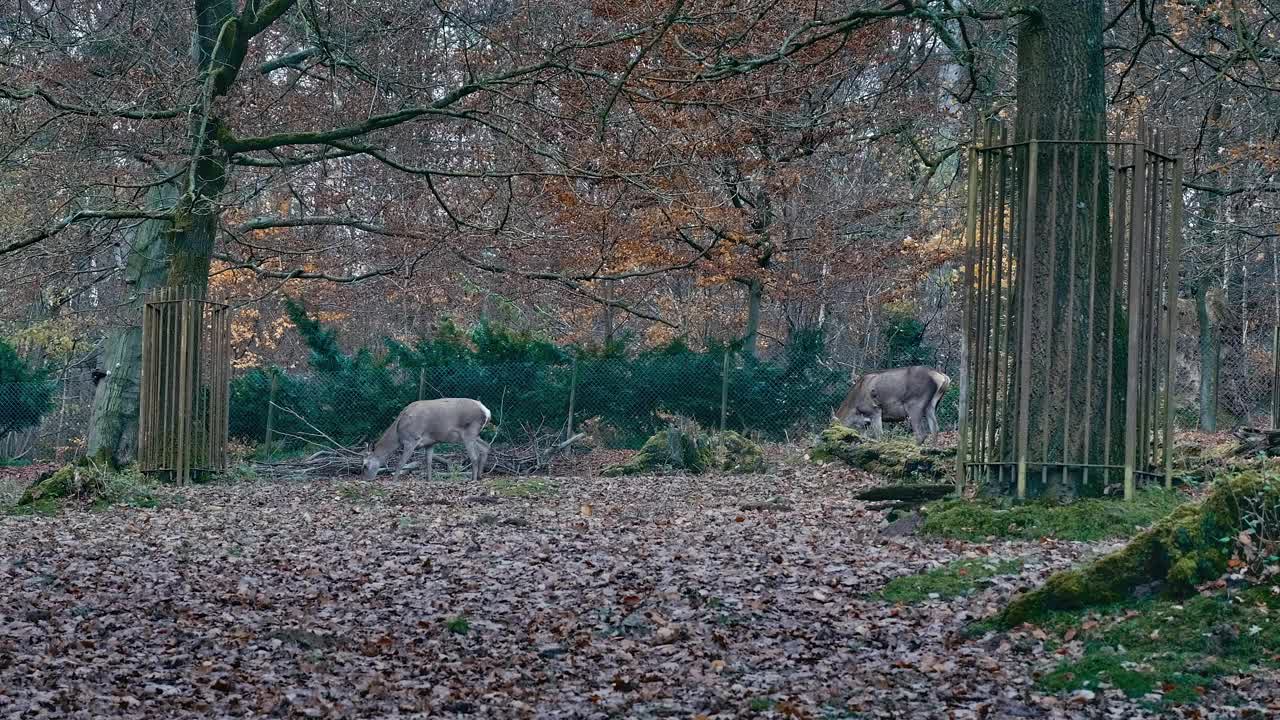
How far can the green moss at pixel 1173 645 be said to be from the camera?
590 centimetres

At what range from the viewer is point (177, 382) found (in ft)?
52.3

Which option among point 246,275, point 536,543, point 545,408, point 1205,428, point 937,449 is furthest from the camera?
point 246,275

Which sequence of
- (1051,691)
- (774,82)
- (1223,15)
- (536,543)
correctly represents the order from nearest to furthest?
1. (1051,691)
2. (536,543)
3. (1223,15)
4. (774,82)

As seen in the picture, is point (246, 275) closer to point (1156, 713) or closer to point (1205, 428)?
point (1205, 428)

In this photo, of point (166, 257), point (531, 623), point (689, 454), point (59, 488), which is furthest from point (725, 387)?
point (531, 623)

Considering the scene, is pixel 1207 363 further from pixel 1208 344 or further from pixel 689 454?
pixel 689 454

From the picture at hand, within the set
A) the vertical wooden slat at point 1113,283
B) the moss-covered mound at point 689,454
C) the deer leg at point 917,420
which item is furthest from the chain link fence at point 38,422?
the vertical wooden slat at point 1113,283

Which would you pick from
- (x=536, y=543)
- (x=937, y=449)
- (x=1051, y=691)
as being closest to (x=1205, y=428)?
(x=937, y=449)

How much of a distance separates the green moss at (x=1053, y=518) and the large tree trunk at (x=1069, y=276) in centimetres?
25

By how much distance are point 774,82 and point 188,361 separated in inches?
301

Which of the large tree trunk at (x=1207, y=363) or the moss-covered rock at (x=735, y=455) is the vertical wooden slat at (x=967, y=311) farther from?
the large tree trunk at (x=1207, y=363)

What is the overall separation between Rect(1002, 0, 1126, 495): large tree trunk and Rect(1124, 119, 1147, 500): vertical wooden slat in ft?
0.44

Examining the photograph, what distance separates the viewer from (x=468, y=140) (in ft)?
76.3

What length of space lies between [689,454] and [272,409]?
7893 millimetres
